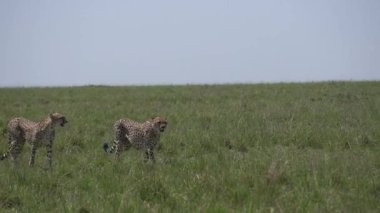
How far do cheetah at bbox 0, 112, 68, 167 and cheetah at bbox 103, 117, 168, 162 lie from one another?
1157 mm

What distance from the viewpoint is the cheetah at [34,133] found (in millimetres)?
7508

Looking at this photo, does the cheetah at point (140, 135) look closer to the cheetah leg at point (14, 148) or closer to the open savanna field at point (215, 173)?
the open savanna field at point (215, 173)

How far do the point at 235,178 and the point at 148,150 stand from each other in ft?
6.43

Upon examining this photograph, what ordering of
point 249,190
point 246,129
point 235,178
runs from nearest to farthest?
point 249,190
point 235,178
point 246,129

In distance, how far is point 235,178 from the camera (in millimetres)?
6512

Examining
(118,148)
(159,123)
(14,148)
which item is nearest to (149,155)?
(159,123)

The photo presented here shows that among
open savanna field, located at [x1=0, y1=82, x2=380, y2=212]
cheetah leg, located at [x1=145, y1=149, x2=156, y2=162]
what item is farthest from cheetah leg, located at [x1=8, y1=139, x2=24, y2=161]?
cheetah leg, located at [x1=145, y1=149, x2=156, y2=162]

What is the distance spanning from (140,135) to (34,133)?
5.16 feet

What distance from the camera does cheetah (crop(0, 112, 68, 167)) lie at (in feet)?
24.6

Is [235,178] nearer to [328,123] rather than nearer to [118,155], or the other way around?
[118,155]

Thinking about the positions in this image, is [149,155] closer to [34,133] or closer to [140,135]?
[140,135]

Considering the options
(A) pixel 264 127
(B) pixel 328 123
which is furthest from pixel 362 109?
(A) pixel 264 127

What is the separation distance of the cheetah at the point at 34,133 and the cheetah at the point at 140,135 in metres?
1.16

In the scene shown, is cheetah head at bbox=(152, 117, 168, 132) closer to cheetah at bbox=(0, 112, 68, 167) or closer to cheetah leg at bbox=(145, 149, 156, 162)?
cheetah leg at bbox=(145, 149, 156, 162)
